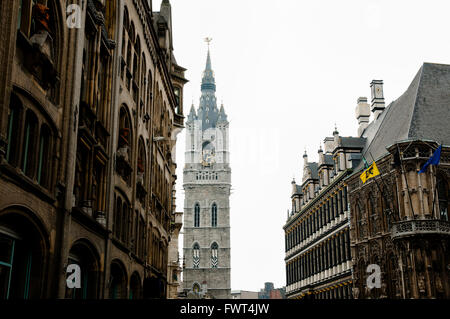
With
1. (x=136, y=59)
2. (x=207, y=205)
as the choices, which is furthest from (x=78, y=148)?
(x=207, y=205)

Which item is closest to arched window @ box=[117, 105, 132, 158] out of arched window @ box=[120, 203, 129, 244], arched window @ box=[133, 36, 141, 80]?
arched window @ box=[120, 203, 129, 244]

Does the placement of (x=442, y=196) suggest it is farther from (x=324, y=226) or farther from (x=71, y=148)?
(x=71, y=148)

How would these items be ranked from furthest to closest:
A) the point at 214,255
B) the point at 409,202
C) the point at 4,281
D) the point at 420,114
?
the point at 214,255, the point at 420,114, the point at 409,202, the point at 4,281

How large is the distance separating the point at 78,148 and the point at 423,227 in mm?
24558

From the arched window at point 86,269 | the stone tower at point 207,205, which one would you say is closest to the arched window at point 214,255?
the stone tower at point 207,205

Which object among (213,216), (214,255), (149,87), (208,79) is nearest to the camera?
(149,87)

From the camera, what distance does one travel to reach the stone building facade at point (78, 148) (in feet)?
40.9

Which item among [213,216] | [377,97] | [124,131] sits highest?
[213,216]

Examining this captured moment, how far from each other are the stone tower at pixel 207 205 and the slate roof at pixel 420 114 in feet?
259

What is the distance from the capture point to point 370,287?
4100 centimetres

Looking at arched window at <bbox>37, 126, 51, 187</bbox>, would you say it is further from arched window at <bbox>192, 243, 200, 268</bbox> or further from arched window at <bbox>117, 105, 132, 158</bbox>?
arched window at <bbox>192, 243, 200, 268</bbox>

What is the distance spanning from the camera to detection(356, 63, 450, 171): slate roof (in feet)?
129

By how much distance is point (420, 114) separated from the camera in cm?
4081

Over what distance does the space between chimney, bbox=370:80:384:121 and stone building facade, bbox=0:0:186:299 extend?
87.9ft
